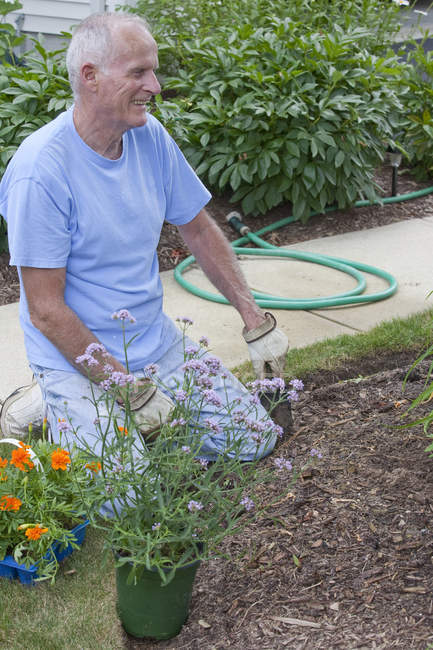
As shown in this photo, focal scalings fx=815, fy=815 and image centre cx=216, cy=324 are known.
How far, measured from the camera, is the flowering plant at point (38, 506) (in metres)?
2.34

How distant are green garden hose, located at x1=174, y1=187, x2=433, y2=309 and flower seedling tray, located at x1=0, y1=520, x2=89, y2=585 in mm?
2114

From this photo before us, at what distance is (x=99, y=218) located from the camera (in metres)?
2.81

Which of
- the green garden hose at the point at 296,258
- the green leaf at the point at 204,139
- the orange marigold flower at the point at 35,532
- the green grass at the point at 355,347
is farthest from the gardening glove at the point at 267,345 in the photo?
the green leaf at the point at 204,139

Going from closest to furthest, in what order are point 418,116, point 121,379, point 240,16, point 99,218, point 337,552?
point 121,379
point 337,552
point 99,218
point 240,16
point 418,116

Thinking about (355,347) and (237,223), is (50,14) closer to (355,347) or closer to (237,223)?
(237,223)

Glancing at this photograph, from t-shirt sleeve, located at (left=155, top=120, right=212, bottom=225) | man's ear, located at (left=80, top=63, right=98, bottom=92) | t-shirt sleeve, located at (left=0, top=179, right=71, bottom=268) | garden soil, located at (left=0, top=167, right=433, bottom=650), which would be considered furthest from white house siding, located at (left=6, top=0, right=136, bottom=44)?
garden soil, located at (left=0, top=167, right=433, bottom=650)

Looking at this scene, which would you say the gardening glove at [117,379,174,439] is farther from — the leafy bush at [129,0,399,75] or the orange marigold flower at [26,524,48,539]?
the leafy bush at [129,0,399,75]

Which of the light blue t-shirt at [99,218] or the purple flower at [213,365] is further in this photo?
the light blue t-shirt at [99,218]

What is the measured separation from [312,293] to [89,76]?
7.61 feet

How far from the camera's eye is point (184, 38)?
6.35 metres

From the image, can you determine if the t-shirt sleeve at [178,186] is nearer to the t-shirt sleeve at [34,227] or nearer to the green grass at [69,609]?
the t-shirt sleeve at [34,227]

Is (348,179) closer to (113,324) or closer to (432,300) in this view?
(432,300)

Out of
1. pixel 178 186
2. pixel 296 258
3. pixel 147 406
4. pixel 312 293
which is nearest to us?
pixel 147 406

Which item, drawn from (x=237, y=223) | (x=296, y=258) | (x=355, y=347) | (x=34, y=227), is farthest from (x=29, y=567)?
(x=237, y=223)
